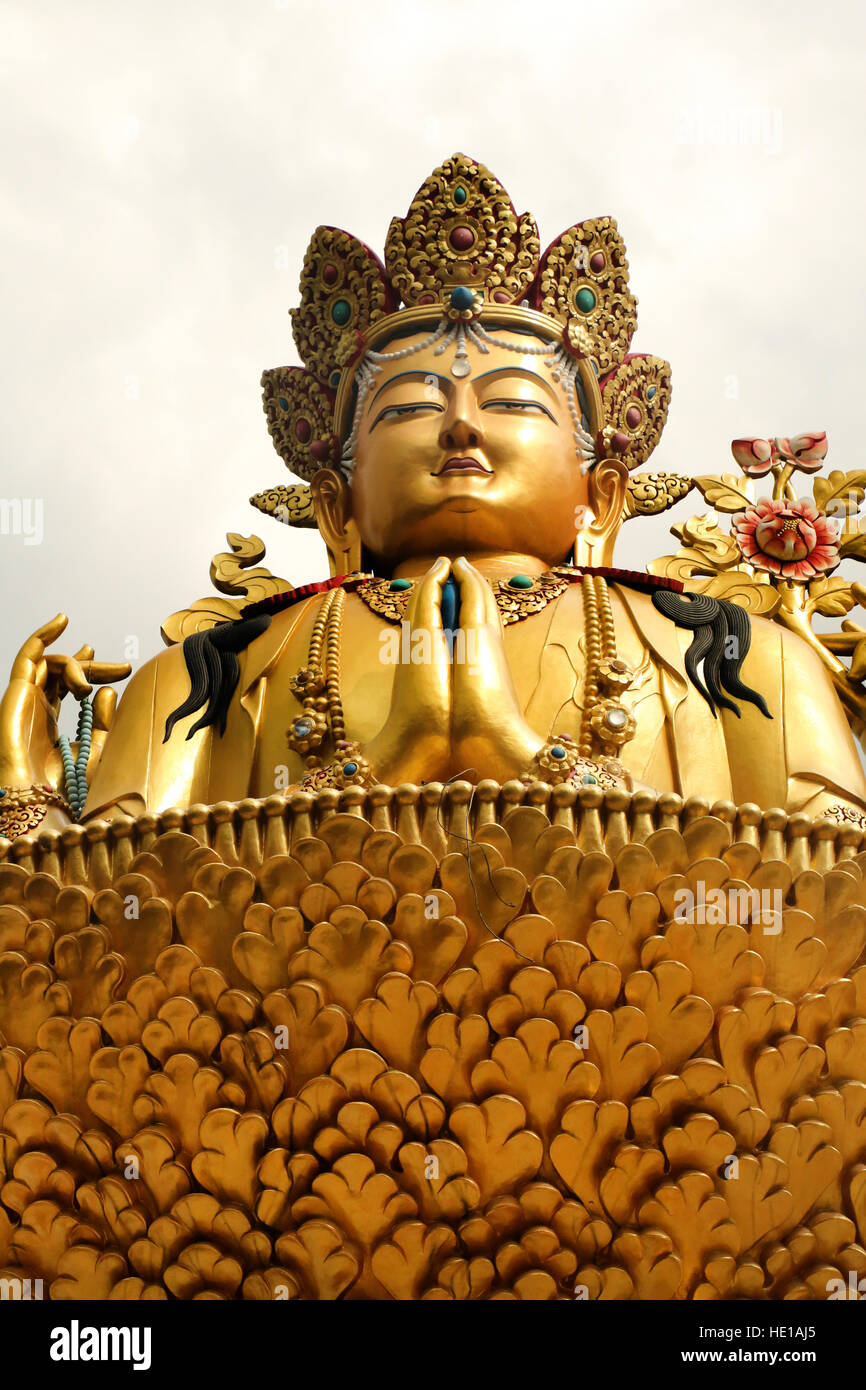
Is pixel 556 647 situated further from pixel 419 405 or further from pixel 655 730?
pixel 419 405

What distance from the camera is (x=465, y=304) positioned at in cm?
785

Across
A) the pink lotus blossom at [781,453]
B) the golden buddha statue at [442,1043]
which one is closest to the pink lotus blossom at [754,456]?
the pink lotus blossom at [781,453]

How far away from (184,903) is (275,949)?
0.94 ft

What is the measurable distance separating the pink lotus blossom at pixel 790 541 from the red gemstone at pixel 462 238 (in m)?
1.56

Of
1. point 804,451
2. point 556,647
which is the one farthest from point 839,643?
point 556,647

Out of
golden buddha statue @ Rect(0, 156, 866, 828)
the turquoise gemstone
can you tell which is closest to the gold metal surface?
golden buddha statue @ Rect(0, 156, 866, 828)

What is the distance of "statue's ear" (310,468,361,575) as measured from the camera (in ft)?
26.7

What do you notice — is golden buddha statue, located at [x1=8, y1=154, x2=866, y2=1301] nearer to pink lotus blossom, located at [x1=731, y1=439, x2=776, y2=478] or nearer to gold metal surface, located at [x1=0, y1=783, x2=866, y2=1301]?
gold metal surface, located at [x1=0, y1=783, x2=866, y2=1301]

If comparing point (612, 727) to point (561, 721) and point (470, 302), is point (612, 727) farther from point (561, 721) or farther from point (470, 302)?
point (470, 302)

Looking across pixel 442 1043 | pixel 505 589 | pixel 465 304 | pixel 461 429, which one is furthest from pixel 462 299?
pixel 442 1043

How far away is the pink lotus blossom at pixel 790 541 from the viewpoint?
26.7 feet

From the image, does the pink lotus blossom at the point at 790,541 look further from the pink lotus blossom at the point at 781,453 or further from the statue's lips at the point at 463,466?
the statue's lips at the point at 463,466

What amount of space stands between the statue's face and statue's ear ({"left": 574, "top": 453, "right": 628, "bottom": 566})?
17 cm
